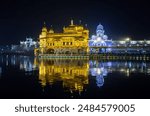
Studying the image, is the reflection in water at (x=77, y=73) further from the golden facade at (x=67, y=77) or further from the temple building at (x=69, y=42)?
the temple building at (x=69, y=42)

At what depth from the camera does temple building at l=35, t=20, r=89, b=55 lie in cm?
8001

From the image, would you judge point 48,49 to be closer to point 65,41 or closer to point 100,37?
point 65,41

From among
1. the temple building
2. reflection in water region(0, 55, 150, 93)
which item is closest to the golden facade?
reflection in water region(0, 55, 150, 93)

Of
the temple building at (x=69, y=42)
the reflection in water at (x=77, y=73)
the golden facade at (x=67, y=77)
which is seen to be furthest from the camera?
the temple building at (x=69, y=42)

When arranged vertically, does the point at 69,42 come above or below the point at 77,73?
above

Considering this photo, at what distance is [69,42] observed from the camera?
81312mm

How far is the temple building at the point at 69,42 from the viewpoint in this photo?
80.0m

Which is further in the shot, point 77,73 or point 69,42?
point 69,42

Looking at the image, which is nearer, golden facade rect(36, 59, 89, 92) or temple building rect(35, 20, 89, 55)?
golden facade rect(36, 59, 89, 92)

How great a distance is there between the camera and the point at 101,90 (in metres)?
17.9

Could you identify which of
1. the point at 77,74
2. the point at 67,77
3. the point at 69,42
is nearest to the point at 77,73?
the point at 77,74

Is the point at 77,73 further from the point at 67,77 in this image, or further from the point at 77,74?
the point at 67,77

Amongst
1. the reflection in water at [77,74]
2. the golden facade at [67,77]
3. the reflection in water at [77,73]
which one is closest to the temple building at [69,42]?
the reflection in water at [77,73]

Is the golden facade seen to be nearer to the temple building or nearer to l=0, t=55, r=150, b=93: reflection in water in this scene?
l=0, t=55, r=150, b=93: reflection in water
